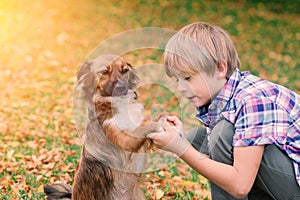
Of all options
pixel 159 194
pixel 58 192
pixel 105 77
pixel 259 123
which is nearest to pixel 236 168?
pixel 259 123

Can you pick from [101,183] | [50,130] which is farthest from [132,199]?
[50,130]

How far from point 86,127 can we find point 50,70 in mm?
6950

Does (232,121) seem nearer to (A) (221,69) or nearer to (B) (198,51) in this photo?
(A) (221,69)

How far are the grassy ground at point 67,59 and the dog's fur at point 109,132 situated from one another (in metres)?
0.56

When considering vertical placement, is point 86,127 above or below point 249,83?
below

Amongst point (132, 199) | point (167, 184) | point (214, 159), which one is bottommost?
point (167, 184)

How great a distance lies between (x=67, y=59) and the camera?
38.1ft

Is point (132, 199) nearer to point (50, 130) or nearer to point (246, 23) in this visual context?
point (50, 130)

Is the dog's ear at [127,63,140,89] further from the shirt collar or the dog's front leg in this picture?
the shirt collar

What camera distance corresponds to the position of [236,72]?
3480 mm

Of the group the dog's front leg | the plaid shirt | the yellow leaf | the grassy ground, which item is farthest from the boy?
the yellow leaf

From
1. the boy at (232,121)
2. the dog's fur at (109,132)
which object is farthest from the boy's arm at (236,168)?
the dog's fur at (109,132)

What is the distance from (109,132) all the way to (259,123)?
1.11 meters

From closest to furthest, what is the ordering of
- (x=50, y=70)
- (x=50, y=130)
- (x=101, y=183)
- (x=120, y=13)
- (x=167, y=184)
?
1. (x=101, y=183)
2. (x=167, y=184)
3. (x=50, y=130)
4. (x=50, y=70)
5. (x=120, y=13)
